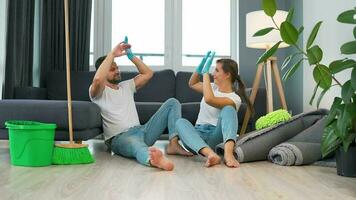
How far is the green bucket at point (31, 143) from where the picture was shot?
205 centimetres

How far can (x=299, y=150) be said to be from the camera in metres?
2.25

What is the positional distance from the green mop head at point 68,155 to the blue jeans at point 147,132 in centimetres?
29

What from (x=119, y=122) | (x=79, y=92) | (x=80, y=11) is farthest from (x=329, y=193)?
(x=80, y=11)

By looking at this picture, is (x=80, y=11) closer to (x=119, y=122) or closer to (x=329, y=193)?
(x=119, y=122)

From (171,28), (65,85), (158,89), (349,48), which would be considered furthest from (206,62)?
(171,28)

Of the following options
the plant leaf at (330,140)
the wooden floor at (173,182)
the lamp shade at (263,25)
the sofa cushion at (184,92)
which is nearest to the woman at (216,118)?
the wooden floor at (173,182)

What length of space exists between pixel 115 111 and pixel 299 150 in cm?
120

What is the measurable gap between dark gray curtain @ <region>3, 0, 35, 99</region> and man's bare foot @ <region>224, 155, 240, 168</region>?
2103mm

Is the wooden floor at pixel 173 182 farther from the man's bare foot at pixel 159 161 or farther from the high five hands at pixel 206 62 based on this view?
the high five hands at pixel 206 62

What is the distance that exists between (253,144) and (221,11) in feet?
9.04

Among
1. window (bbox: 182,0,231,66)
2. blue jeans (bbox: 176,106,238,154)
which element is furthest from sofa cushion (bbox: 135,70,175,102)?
blue jeans (bbox: 176,106,238,154)

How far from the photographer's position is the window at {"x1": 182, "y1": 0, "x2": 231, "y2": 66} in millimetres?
4730

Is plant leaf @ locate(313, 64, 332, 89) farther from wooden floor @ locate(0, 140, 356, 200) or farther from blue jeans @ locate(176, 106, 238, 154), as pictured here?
blue jeans @ locate(176, 106, 238, 154)

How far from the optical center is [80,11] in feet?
14.1
